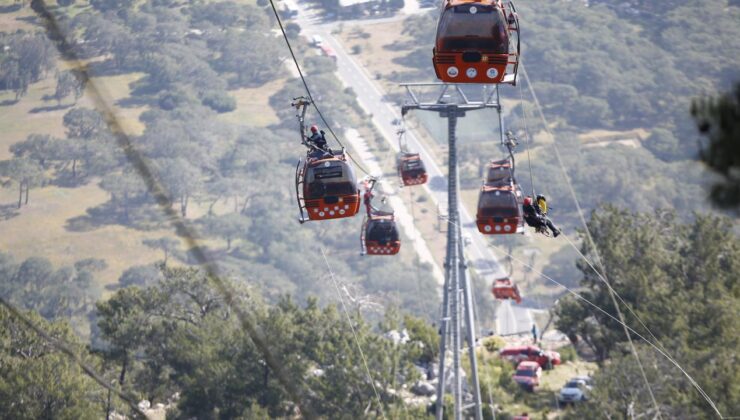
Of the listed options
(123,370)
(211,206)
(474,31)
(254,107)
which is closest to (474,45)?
(474,31)

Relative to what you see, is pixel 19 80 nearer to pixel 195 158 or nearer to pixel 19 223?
pixel 195 158

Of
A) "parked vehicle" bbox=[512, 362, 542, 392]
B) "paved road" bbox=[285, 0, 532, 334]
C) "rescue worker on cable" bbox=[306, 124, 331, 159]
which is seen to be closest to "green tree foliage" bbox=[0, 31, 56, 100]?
"paved road" bbox=[285, 0, 532, 334]

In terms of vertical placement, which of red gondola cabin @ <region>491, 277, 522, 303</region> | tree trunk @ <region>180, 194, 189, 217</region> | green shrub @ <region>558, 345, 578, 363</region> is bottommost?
tree trunk @ <region>180, 194, 189, 217</region>

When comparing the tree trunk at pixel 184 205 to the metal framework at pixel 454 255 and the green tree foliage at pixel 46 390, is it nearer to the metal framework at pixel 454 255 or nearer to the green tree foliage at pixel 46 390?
the green tree foliage at pixel 46 390

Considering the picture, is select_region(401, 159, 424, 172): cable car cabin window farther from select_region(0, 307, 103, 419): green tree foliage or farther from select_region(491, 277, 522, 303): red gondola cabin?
select_region(0, 307, 103, 419): green tree foliage

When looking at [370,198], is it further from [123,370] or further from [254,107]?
[254,107]

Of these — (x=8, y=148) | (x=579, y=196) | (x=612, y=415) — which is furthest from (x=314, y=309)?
(x=8, y=148)
